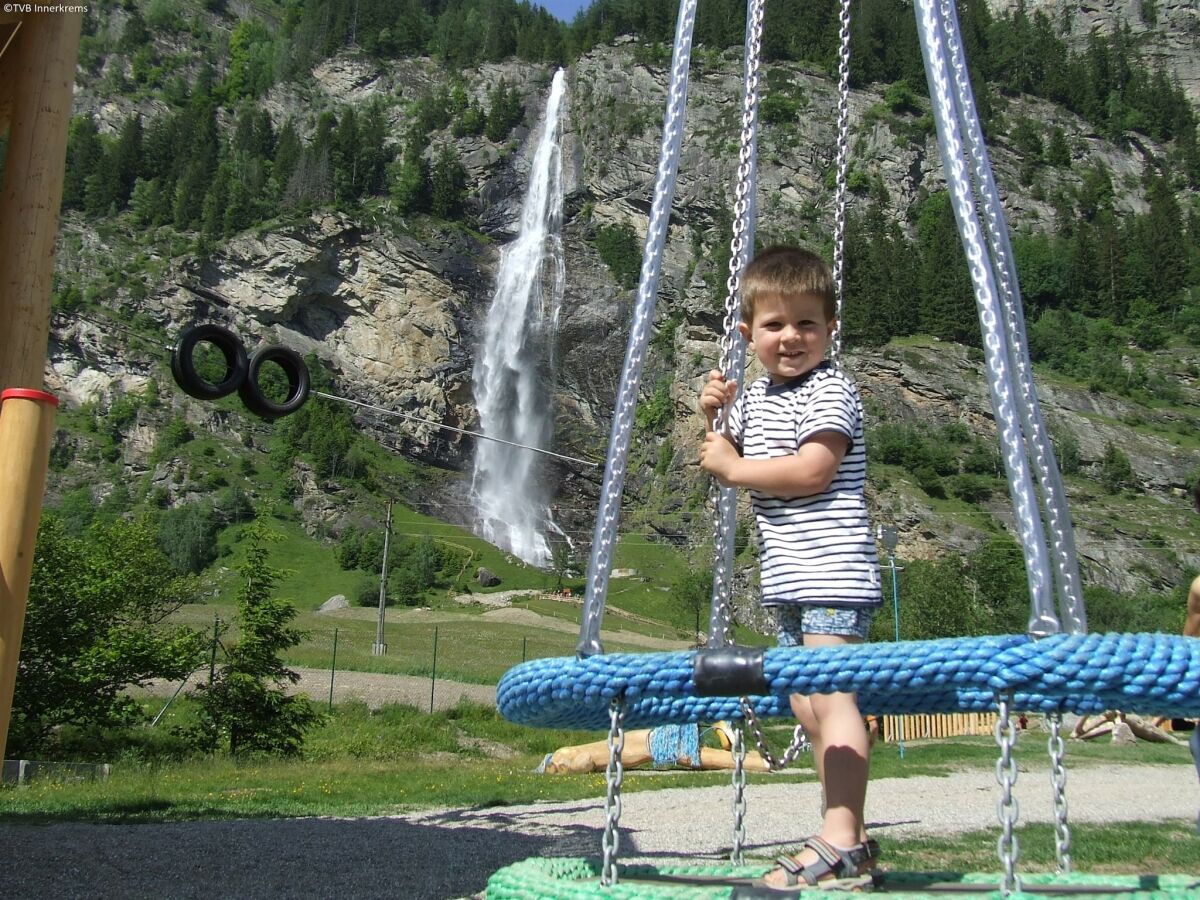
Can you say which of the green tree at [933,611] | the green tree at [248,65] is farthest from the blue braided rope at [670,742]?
the green tree at [248,65]

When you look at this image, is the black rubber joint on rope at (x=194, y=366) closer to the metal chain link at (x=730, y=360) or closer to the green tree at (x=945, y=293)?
the metal chain link at (x=730, y=360)

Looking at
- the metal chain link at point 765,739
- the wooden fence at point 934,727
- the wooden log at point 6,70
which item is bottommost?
the wooden fence at point 934,727

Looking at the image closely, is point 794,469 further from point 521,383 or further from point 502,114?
point 502,114

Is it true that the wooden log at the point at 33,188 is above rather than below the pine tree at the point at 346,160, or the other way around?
below

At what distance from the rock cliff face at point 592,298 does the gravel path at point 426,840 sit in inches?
2703

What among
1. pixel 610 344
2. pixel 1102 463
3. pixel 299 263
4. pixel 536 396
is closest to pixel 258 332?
pixel 299 263

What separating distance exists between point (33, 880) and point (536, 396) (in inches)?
3352

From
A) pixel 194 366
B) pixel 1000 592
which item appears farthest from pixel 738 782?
pixel 1000 592

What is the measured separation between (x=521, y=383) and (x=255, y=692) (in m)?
75.1

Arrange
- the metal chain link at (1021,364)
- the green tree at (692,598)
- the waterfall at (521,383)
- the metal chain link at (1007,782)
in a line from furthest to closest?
the waterfall at (521,383), the green tree at (692,598), the metal chain link at (1021,364), the metal chain link at (1007,782)

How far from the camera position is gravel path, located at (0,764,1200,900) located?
16.6 ft

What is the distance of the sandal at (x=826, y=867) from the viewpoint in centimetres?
226

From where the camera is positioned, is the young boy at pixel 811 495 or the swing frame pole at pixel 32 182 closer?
the young boy at pixel 811 495

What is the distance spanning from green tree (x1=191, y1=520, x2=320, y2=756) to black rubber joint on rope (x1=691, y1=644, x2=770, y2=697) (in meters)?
15.2
